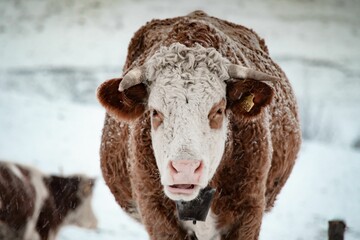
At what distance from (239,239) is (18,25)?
46.2 feet

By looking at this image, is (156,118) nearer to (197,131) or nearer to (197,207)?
(197,131)

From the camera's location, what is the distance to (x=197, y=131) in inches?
122

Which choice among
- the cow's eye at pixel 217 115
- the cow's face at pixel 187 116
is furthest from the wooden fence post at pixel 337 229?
the cow's eye at pixel 217 115

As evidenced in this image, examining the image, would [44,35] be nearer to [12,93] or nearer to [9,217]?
[12,93]

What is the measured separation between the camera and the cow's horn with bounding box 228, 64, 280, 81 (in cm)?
338

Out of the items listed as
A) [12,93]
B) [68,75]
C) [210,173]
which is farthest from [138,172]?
[68,75]

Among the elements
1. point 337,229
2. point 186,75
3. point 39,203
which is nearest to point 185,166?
point 186,75

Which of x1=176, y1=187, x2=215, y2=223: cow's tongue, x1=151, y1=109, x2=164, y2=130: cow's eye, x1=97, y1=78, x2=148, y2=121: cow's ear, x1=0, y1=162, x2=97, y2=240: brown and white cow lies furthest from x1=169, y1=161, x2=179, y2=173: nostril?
x1=0, y1=162, x2=97, y2=240: brown and white cow

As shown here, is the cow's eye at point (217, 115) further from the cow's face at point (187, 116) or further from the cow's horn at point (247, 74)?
the cow's horn at point (247, 74)

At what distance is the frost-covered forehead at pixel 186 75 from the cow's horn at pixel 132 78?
39 mm

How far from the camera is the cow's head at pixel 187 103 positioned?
3029 mm

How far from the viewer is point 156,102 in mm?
3283

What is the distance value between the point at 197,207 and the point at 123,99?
2.48ft

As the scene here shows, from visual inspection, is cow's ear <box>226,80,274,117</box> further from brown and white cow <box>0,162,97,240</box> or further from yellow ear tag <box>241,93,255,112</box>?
brown and white cow <box>0,162,97,240</box>
